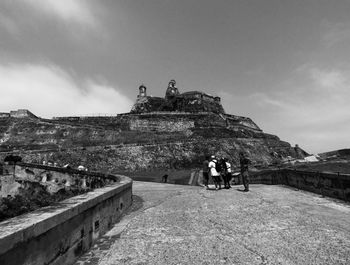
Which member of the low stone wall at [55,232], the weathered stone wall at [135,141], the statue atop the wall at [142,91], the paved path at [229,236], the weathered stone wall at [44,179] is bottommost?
the paved path at [229,236]

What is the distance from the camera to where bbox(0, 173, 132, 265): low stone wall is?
2.29m

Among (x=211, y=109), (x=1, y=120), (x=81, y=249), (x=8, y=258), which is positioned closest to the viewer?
(x=8, y=258)

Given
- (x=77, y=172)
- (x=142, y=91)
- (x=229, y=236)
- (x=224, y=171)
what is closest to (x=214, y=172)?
(x=224, y=171)

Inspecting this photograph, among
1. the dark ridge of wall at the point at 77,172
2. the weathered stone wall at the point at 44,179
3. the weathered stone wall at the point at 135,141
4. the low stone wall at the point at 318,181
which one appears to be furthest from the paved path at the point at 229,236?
the weathered stone wall at the point at 135,141

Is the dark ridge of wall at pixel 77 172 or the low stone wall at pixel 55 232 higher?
the dark ridge of wall at pixel 77 172

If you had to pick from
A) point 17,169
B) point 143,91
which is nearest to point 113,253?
point 17,169

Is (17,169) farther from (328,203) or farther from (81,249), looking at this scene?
(328,203)

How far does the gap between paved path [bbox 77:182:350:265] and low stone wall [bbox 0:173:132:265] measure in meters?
0.26

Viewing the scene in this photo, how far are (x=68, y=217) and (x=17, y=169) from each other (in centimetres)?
1066

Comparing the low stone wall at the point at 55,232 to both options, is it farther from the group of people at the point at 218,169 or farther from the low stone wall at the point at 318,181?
the low stone wall at the point at 318,181

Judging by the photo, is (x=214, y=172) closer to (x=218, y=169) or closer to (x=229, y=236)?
(x=218, y=169)

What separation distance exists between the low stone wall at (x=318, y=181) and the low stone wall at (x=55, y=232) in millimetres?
7078

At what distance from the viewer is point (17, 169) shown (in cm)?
1184

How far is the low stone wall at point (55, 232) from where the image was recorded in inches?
90.3
